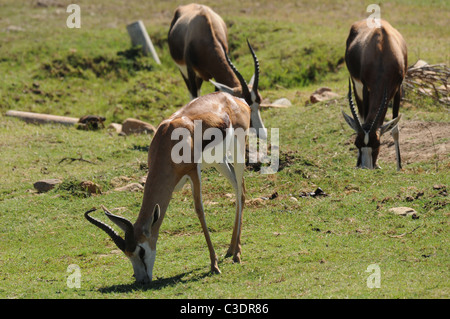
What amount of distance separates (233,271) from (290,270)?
586mm

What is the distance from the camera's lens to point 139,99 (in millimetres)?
15711

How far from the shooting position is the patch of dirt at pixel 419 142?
10492 mm

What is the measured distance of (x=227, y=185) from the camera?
33.1 ft

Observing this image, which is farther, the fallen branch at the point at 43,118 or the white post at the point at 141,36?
the white post at the point at 141,36

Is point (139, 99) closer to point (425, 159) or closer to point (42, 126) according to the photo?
point (42, 126)

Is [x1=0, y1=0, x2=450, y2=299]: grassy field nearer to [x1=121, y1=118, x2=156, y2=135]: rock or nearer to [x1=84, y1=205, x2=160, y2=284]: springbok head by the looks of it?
[x1=84, y1=205, x2=160, y2=284]: springbok head

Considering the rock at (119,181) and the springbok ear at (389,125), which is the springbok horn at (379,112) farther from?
the rock at (119,181)

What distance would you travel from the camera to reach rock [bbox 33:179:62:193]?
1048 cm

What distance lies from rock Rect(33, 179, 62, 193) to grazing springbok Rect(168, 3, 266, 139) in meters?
3.12

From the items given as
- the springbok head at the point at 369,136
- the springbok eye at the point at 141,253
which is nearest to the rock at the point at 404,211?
the springbok head at the point at 369,136

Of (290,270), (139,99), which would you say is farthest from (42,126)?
(290,270)

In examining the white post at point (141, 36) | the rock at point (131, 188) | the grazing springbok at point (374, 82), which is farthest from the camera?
the white post at point (141, 36)

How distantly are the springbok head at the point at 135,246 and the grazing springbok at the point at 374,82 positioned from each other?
4.48m

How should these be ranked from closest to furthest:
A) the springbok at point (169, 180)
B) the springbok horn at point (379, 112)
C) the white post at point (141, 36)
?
the springbok at point (169, 180)
the springbok horn at point (379, 112)
the white post at point (141, 36)
